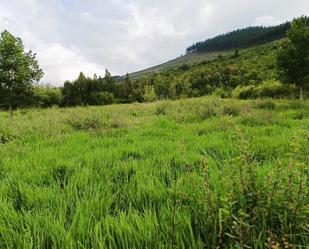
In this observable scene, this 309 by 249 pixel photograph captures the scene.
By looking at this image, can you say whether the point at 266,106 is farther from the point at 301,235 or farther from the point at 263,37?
the point at 263,37

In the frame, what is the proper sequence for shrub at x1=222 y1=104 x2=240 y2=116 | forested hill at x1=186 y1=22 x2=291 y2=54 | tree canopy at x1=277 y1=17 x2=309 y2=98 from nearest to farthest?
shrub at x1=222 y1=104 x2=240 y2=116, tree canopy at x1=277 y1=17 x2=309 y2=98, forested hill at x1=186 y1=22 x2=291 y2=54

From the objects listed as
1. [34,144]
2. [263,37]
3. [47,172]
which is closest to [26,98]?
[34,144]

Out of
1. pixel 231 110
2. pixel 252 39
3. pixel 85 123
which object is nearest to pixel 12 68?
pixel 85 123

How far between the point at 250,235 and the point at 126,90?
62.2m

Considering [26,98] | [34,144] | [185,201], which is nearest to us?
[185,201]

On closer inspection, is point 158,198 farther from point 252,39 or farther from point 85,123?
point 252,39

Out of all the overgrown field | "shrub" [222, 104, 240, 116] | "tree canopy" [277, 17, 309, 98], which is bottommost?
the overgrown field

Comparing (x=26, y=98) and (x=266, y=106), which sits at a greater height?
(x=26, y=98)

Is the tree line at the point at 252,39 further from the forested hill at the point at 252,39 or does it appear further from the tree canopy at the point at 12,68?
the tree canopy at the point at 12,68

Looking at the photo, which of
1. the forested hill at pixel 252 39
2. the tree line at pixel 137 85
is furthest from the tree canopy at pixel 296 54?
the forested hill at pixel 252 39

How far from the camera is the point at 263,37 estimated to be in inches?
5630

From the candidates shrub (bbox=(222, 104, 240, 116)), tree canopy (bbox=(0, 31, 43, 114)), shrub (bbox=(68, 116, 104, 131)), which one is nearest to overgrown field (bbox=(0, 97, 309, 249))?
shrub (bbox=(68, 116, 104, 131))

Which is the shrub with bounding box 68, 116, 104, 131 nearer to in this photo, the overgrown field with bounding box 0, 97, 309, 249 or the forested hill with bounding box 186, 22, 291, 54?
the overgrown field with bounding box 0, 97, 309, 249

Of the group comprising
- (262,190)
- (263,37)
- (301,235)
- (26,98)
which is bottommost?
(301,235)
